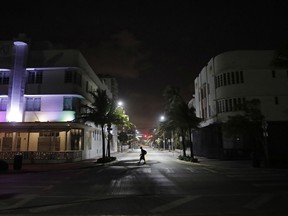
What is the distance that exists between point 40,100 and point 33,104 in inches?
37.5

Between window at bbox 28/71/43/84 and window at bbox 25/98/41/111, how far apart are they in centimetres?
221

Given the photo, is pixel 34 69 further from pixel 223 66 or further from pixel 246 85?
pixel 246 85

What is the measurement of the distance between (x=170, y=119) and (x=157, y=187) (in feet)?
69.0

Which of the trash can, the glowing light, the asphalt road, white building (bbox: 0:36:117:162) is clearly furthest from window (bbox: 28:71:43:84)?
the asphalt road

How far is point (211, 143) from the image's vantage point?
1483 inches

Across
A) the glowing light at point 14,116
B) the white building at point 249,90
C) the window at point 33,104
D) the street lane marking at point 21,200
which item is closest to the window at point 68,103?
the window at point 33,104

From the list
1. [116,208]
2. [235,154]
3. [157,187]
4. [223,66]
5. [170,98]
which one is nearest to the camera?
[116,208]

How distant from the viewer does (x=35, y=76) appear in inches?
1321

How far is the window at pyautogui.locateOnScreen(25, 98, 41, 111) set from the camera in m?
32.9

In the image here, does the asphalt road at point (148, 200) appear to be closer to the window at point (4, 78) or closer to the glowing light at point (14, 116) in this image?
the glowing light at point (14, 116)

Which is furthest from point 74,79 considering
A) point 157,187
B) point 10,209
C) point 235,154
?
point 10,209

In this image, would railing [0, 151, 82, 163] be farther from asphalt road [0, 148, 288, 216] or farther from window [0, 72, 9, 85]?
asphalt road [0, 148, 288, 216]

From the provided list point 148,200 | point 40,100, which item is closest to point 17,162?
point 40,100

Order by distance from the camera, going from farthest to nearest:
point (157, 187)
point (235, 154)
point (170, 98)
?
point (170, 98) < point (235, 154) < point (157, 187)
